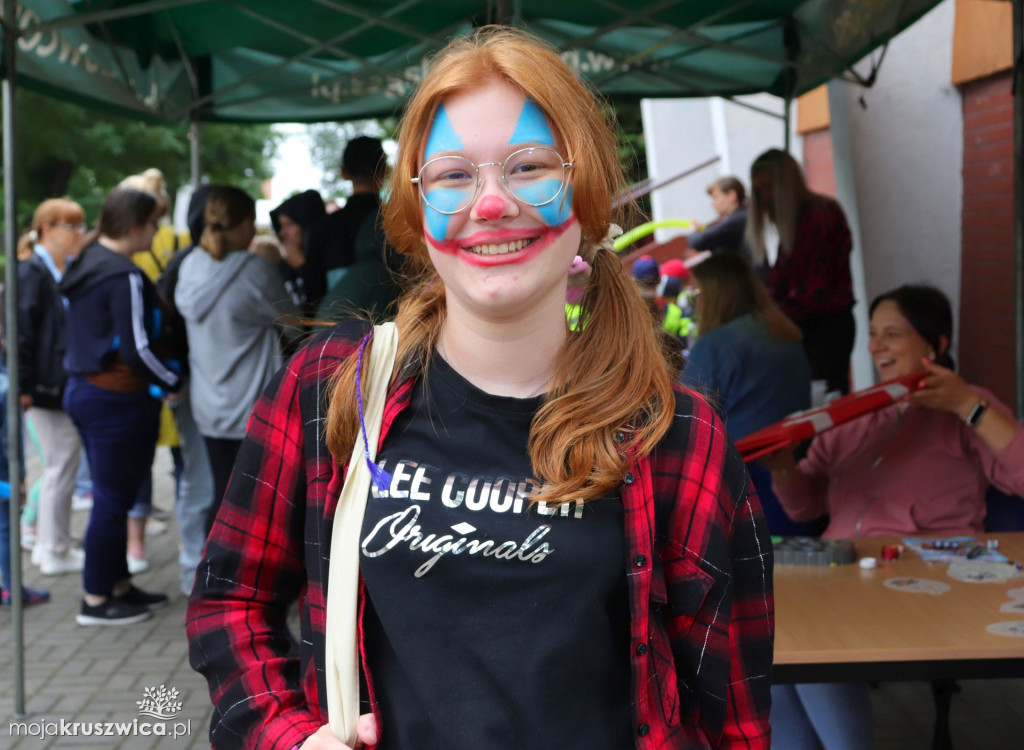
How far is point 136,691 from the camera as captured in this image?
437cm

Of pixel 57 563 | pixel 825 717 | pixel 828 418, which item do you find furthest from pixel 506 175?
pixel 57 563

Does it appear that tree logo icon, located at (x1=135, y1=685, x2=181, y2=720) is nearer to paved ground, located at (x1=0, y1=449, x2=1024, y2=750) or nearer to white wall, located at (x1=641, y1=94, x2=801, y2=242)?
paved ground, located at (x1=0, y1=449, x2=1024, y2=750)

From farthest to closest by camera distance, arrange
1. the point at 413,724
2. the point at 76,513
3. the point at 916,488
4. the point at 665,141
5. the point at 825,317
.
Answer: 1. the point at 665,141
2. the point at 76,513
3. the point at 825,317
4. the point at 916,488
5. the point at 413,724

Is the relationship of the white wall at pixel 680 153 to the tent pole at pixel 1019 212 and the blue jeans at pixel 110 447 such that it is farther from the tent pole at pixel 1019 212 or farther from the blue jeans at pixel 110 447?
the blue jeans at pixel 110 447

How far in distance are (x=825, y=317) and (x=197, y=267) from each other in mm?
3136

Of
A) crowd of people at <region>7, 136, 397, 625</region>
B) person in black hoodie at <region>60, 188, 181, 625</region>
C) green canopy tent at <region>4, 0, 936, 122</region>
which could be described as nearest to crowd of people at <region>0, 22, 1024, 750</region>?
crowd of people at <region>7, 136, 397, 625</region>

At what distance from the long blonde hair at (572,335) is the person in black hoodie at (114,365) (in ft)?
11.8

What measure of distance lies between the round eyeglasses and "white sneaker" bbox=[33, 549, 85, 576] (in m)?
5.18

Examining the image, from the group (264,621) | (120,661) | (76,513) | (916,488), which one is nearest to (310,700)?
(264,621)

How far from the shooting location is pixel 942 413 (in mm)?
3484

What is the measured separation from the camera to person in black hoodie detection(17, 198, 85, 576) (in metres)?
5.60

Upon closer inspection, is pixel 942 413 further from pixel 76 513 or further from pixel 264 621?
pixel 76 513

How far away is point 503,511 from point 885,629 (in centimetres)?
138

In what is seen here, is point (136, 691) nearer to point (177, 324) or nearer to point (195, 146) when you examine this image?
point (177, 324)
